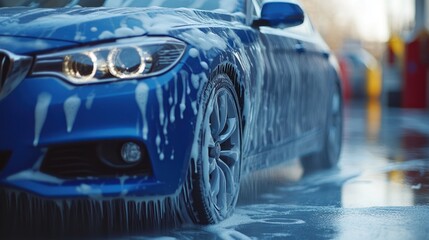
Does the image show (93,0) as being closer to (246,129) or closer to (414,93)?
(246,129)

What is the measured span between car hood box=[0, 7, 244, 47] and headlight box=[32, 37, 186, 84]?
0.17ft

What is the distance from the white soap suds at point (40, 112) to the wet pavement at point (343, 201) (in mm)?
726

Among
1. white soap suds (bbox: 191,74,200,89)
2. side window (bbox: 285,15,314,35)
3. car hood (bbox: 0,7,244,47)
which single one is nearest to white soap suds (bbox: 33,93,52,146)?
car hood (bbox: 0,7,244,47)

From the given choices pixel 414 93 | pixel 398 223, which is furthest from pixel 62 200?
pixel 414 93

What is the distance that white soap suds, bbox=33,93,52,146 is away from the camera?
181 inches

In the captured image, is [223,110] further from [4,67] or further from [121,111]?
[4,67]

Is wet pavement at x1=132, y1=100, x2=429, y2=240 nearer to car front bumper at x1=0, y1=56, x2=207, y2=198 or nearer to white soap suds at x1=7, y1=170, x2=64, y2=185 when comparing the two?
car front bumper at x1=0, y1=56, x2=207, y2=198

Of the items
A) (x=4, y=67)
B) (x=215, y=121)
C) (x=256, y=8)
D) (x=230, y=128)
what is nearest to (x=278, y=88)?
(x=256, y=8)

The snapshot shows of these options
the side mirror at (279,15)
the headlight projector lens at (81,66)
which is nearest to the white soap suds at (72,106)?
the headlight projector lens at (81,66)

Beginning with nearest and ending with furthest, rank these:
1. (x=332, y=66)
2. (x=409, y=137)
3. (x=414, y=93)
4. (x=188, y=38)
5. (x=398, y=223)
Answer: (x=188, y=38) → (x=398, y=223) → (x=332, y=66) → (x=409, y=137) → (x=414, y=93)

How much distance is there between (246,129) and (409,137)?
6.34 meters

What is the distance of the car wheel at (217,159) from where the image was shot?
5027mm

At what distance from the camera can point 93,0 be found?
18.7ft

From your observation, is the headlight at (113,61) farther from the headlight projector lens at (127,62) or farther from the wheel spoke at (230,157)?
the wheel spoke at (230,157)
